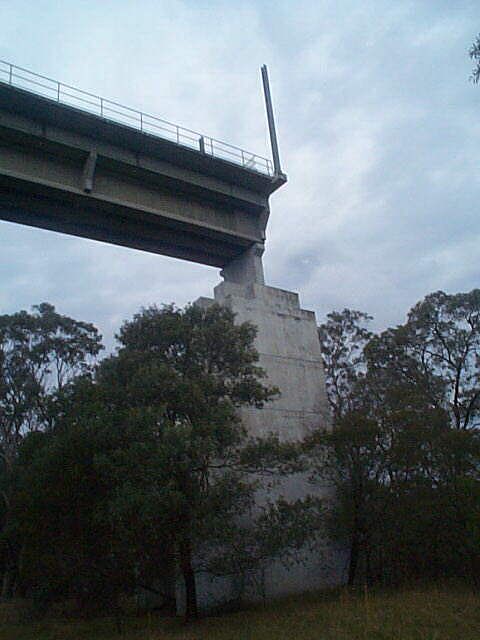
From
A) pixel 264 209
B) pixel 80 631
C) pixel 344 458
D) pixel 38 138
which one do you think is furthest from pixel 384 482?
pixel 38 138

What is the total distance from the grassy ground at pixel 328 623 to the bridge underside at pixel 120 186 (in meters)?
11.7

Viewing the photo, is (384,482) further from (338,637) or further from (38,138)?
(38,138)

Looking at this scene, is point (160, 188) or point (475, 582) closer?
point (475, 582)

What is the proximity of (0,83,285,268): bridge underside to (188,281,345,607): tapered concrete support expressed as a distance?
7.87 feet

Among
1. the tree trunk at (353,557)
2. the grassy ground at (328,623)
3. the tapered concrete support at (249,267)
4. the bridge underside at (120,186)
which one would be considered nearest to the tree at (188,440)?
the grassy ground at (328,623)

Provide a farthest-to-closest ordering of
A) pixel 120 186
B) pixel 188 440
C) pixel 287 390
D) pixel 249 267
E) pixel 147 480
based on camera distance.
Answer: pixel 249 267
pixel 287 390
pixel 120 186
pixel 188 440
pixel 147 480

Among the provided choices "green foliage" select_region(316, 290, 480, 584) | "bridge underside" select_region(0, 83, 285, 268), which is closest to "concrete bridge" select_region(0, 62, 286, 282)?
"bridge underside" select_region(0, 83, 285, 268)

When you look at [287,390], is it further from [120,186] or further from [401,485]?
[120,186]

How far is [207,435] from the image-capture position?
39.5ft

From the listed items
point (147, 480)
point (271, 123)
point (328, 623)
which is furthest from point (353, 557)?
point (271, 123)

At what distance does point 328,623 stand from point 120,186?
13612mm

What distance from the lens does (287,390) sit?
1897cm

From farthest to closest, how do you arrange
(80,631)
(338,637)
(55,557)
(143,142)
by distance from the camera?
(143,142), (80,631), (55,557), (338,637)

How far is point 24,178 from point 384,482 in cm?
1359
